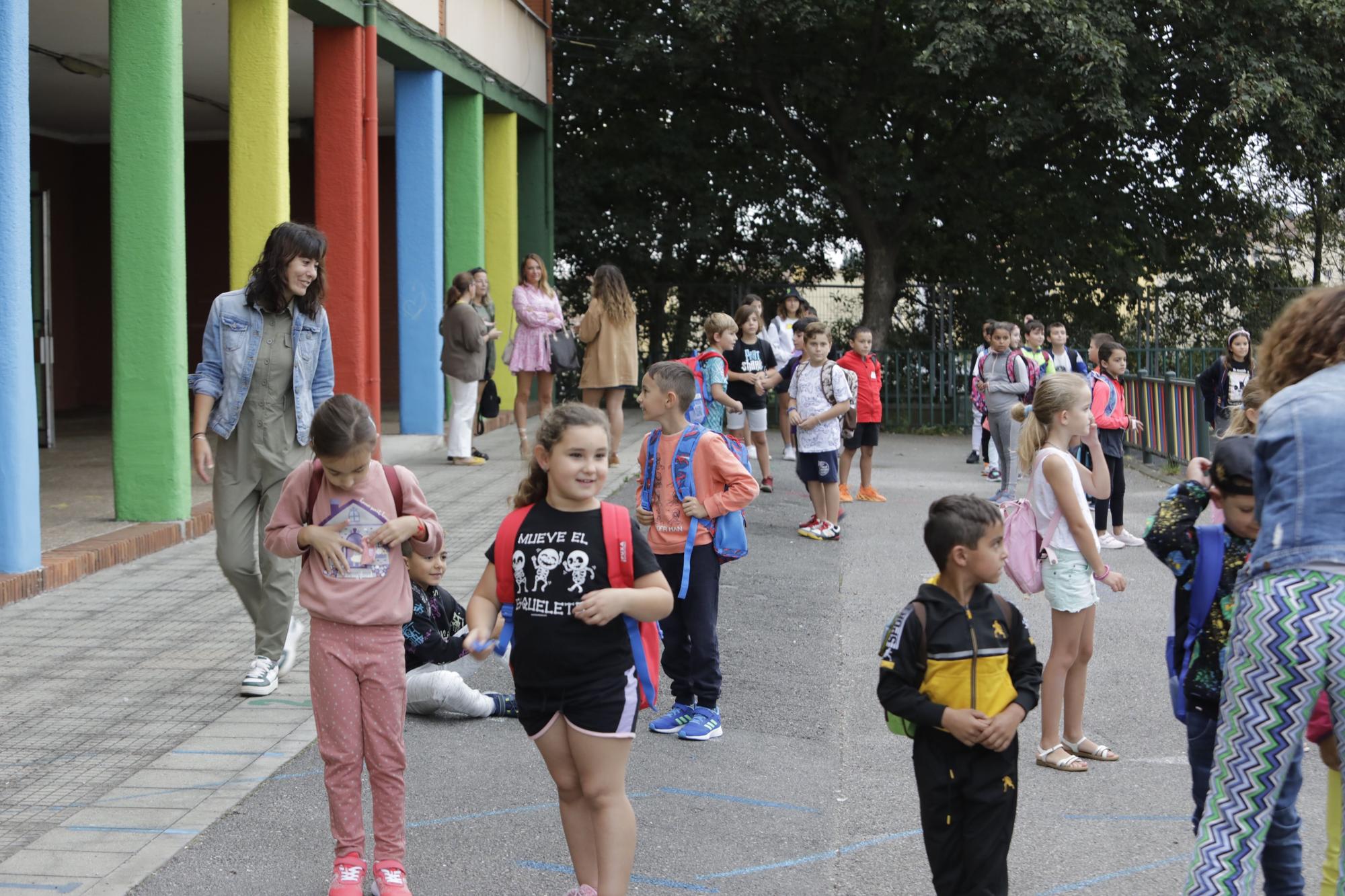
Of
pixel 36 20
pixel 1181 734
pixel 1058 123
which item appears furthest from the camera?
pixel 1058 123

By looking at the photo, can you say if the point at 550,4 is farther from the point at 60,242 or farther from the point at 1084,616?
the point at 1084,616

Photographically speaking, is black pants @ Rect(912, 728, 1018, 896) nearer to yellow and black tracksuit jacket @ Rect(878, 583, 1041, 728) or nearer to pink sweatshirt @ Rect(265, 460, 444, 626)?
yellow and black tracksuit jacket @ Rect(878, 583, 1041, 728)

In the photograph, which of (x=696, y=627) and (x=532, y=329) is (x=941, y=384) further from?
(x=696, y=627)

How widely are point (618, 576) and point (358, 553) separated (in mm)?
Answer: 844

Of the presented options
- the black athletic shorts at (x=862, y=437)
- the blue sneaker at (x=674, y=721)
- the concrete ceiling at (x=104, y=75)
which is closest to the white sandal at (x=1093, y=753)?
the blue sneaker at (x=674, y=721)

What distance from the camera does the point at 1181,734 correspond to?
20.2ft

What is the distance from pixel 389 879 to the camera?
4098 millimetres

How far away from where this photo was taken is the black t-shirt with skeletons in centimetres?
386

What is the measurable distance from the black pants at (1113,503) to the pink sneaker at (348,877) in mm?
8027

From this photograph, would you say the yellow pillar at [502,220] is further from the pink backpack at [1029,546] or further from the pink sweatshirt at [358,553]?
the pink sweatshirt at [358,553]

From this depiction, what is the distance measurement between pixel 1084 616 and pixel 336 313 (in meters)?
8.97

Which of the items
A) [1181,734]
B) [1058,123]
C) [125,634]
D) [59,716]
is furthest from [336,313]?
[1058,123]

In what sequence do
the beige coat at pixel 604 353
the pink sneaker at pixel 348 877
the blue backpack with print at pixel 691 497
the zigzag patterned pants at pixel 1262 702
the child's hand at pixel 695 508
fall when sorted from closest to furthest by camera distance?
the zigzag patterned pants at pixel 1262 702 < the pink sneaker at pixel 348 877 < the child's hand at pixel 695 508 < the blue backpack with print at pixel 691 497 < the beige coat at pixel 604 353

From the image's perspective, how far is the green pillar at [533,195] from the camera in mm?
22156
